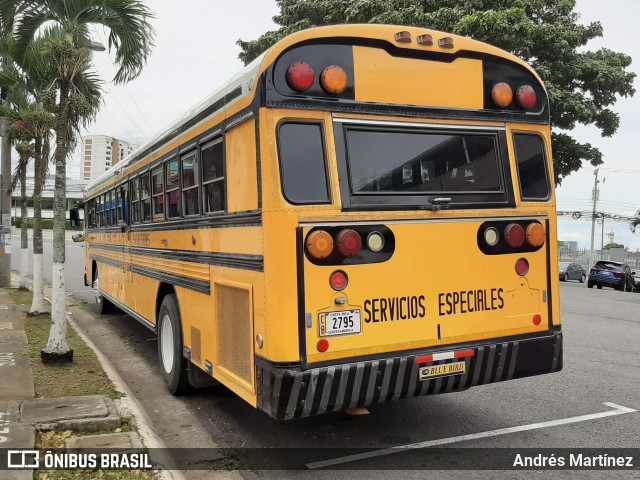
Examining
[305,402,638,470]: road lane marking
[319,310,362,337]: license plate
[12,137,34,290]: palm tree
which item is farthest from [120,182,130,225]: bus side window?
[12,137,34,290]: palm tree

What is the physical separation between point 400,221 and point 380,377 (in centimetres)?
108

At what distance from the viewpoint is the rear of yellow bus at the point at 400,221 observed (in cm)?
378

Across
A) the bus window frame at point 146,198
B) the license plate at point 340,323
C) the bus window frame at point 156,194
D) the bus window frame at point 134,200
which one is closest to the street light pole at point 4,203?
the bus window frame at point 134,200

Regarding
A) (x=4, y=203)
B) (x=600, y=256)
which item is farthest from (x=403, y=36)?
(x=600, y=256)

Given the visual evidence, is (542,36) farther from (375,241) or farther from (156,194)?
(375,241)

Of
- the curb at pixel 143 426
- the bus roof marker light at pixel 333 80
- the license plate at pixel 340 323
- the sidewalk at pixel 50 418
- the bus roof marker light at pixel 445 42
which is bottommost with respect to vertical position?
the curb at pixel 143 426

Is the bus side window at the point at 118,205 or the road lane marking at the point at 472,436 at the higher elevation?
the bus side window at the point at 118,205

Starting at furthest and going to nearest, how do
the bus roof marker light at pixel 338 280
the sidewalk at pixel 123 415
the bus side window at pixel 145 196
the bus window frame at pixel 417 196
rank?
the bus side window at pixel 145 196
the sidewalk at pixel 123 415
the bus window frame at pixel 417 196
the bus roof marker light at pixel 338 280

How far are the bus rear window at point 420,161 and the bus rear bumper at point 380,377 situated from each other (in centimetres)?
119

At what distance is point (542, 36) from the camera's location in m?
18.9

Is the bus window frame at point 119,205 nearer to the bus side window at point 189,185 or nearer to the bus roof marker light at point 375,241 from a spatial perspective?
the bus side window at point 189,185

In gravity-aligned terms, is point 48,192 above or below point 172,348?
above

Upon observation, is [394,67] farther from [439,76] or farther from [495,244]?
[495,244]

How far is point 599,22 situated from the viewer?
70.5 ft
